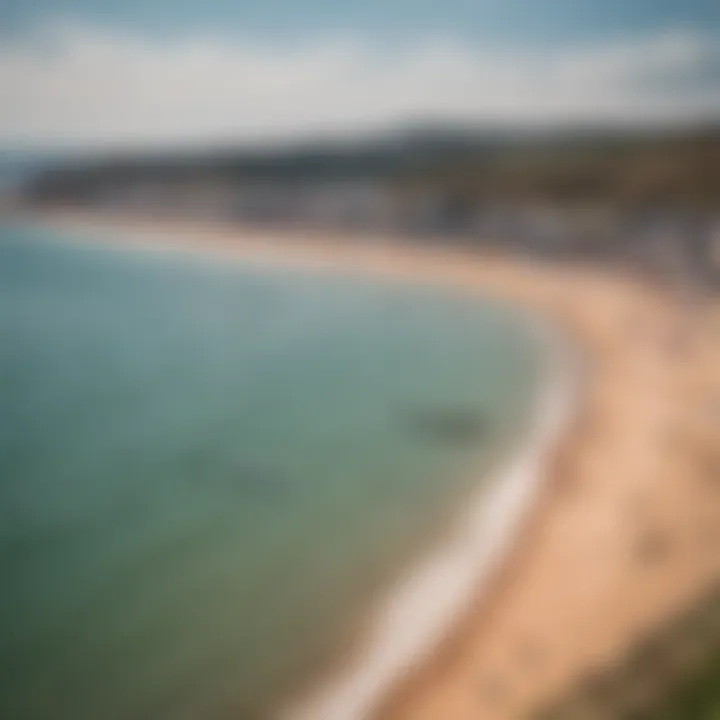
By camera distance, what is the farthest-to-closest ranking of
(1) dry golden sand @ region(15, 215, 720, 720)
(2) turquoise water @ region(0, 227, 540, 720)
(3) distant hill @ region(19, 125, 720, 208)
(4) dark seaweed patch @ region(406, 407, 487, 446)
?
(3) distant hill @ region(19, 125, 720, 208) < (4) dark seaweed patch @ region(406, 407, 487, 446) < (2) turquoise water @ region(0, 227, 540, 720) < (1) dry golden sand @ region(15, 215, 720, 720)

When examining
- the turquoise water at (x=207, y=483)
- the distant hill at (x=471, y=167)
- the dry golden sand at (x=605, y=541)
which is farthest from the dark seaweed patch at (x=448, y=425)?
the distant hill at (x=471, y=167)

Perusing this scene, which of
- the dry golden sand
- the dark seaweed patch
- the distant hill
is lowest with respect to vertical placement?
the dry golden sand

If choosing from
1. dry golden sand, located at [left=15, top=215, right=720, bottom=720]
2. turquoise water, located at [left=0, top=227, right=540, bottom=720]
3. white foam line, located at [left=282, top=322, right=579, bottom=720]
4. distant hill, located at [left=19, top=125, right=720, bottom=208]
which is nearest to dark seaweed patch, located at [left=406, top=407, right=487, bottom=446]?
turquoise water, located at [left=0, top=227, right=540, bottom=720]

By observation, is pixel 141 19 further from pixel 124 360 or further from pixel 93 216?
pixel 93 216

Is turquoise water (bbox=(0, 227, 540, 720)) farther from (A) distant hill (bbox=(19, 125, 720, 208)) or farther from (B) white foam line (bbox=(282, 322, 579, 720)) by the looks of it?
(A) distant hill (bbox=(19, 125, 720, 208))

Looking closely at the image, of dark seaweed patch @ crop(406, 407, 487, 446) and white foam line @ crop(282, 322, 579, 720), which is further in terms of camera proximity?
dark seaweed patch @ crop(406, 407, 487, 446)

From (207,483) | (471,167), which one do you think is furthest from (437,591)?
(471,167)

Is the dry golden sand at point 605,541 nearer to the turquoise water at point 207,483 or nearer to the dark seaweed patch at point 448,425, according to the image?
the turquoise water at point 207,483
